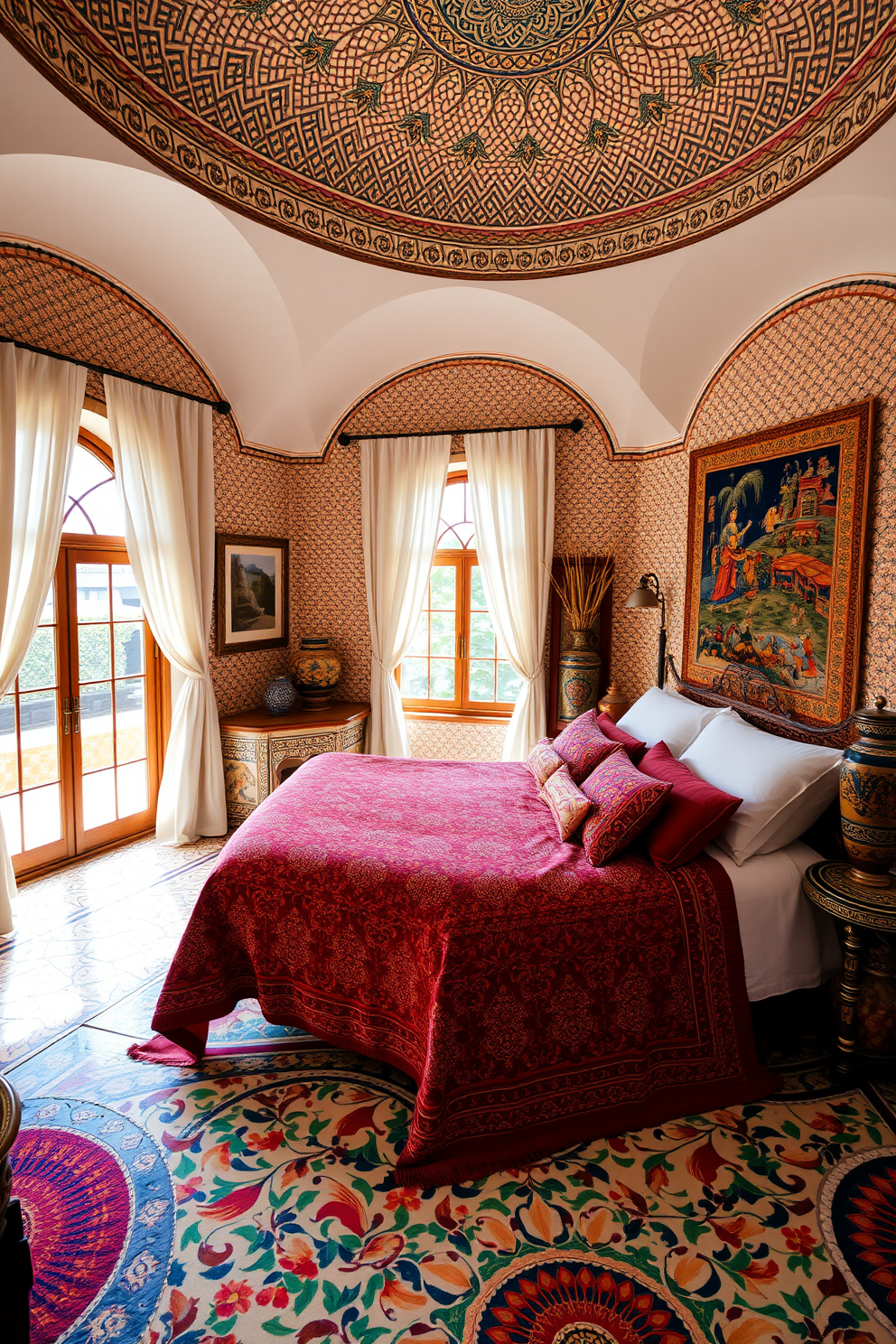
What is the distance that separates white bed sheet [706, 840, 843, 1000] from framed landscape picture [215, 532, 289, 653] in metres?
3.96

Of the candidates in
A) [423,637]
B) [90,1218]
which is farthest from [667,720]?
[90,1218]

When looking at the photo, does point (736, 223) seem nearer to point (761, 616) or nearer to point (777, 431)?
point (777, 431)

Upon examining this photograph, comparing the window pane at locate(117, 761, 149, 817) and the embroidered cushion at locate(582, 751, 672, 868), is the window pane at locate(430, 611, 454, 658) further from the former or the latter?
the embroidered cushion at locate(582, 751, 672, 868)

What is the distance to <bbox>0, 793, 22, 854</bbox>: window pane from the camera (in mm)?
3930

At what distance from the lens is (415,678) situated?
6.09 m

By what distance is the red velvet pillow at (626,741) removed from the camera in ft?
11.2

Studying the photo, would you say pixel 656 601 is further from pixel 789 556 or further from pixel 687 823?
pixel 687 823

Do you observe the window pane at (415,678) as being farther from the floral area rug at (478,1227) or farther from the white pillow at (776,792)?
the floral area rug at (478,1227)

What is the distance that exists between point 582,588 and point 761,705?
79.1 inches

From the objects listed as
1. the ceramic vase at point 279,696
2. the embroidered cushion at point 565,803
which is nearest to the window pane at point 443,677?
the ceramic vase at point 279,696

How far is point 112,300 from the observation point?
4.16 m

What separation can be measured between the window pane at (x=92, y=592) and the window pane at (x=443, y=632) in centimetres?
261

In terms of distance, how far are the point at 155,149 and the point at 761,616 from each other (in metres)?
3.82

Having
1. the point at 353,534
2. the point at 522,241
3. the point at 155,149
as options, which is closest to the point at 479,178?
the point at 522,241
